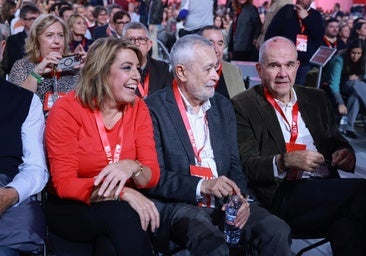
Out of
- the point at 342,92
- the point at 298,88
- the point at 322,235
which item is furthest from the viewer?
the point at 342,92

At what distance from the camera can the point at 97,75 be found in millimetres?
2422

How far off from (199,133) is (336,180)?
815 mm

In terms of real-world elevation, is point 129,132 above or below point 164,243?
above

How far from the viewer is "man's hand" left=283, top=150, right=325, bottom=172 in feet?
8.30

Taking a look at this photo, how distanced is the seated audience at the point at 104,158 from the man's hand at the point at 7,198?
188 millimetres

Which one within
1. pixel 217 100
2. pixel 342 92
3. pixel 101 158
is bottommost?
pixel 342 92

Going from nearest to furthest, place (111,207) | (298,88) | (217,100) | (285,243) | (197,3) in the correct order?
(111,207) → (285,243) → (217,100) → (298,88) → (197,3)

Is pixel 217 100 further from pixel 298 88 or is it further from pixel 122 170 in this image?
pixel 122 170

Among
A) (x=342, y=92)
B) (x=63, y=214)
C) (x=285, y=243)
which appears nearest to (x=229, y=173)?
(x=285, y=243)

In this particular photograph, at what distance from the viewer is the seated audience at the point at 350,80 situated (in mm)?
6488

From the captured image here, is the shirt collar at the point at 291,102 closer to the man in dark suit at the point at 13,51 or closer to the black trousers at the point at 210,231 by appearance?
the black trousers at the point at 210,231

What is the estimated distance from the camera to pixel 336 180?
2721mm

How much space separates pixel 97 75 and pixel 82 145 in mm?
359

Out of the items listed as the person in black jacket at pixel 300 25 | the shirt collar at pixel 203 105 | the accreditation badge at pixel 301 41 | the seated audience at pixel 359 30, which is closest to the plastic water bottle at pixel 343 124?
the person in black jacket at pixel 300 25
